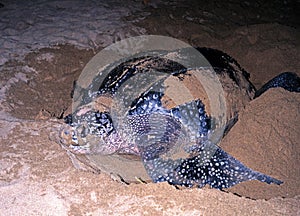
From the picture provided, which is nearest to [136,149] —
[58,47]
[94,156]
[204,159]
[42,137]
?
[94,156]

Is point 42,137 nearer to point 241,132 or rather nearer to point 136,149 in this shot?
point 136,149

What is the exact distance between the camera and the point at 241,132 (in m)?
1.92

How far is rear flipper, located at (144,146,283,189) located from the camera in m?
1.66

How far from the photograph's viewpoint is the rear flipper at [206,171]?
1.66m

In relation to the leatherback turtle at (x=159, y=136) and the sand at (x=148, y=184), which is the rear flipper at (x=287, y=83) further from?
the leatherback turtle at (x=159, y=136)

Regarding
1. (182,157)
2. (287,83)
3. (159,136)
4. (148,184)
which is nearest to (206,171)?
(182,157)

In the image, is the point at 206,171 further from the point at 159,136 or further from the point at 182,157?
the point at 159,136

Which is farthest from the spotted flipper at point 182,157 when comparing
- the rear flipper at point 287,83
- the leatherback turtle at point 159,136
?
the rear flipper at point 287,83

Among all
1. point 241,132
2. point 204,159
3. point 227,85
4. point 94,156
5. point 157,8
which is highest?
point 157,8

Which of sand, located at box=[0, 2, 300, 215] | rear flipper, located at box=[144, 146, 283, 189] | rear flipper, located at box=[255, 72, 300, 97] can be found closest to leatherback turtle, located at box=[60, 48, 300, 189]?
rear flipper, located at box=[144, 146, 283, 189]

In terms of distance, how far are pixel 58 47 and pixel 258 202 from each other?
2437 millimetres

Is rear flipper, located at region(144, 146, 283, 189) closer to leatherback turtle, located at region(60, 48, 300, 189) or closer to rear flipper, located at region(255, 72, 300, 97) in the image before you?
leatherback turtle, located at region(60, 48, 300, 189)

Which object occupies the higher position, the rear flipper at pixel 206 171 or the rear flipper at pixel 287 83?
the rear flipper at pixel 287 83

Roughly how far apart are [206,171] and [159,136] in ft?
1.25
